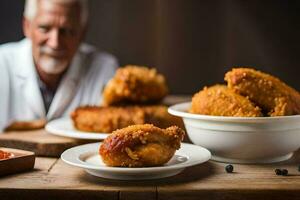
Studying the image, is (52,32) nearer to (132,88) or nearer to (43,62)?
(43,62)

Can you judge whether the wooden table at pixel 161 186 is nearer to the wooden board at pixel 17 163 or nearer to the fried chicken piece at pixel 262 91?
the wooden board at pixel 17 163

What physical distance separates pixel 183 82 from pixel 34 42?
631mm

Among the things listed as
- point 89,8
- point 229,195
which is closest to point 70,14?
point 89,8

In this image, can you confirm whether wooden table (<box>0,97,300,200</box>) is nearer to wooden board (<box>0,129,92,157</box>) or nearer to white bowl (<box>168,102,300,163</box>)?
white bowl (<box>168,102,300,163</box>)

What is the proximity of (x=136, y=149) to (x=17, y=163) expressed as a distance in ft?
1.04

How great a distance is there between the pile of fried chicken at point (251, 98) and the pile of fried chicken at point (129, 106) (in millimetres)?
401

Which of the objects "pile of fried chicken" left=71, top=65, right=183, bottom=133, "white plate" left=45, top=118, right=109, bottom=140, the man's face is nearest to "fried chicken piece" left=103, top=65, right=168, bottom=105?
"pile of fried chicken" left=71, top=65, right=183, bottom=133

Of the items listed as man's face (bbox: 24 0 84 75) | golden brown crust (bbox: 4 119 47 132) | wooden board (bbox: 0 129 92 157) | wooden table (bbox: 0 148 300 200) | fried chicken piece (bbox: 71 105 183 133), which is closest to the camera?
wooden table (bbox: 0 148 300 200)

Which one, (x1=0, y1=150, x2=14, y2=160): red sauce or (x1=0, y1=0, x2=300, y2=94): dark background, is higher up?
(x1=0, y1=0, x2=300, y2=94): dark background

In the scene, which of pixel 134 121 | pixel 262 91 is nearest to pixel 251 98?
pixel 262 91

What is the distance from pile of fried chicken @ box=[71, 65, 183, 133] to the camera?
1.76 metres

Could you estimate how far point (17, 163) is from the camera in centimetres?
134

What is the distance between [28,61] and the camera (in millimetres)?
2174

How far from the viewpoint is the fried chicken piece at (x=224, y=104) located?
4.58 ft
